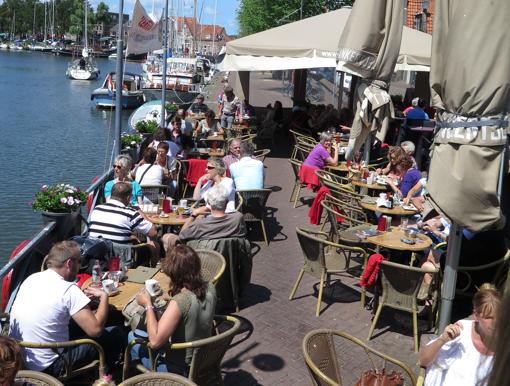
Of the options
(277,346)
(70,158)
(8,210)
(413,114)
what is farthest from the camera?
(70,158)

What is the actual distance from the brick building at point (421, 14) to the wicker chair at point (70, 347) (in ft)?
78.3

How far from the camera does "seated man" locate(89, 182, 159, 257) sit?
5902mm

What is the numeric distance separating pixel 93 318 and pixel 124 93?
36453 millimetres

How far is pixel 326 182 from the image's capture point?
8328 mm

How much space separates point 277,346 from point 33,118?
32771 mm

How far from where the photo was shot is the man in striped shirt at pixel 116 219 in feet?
19.4

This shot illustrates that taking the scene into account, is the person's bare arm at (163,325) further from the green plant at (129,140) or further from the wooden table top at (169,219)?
the green plant at (129,140)

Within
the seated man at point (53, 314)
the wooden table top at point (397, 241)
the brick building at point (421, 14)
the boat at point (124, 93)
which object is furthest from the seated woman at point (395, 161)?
the boat at point (124, 93)

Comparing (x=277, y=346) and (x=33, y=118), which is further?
(x=33, y=118)

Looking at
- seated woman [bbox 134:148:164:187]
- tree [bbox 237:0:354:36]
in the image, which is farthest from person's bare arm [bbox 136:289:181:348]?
tree [bbox 237:0:354:36]

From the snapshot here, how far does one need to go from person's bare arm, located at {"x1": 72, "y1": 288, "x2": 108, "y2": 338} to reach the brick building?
23.7 meters

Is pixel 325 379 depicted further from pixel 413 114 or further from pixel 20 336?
pixel 413 114

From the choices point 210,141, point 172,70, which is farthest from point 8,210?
point 172,70

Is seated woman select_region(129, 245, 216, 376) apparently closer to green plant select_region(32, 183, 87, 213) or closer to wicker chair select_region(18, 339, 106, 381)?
wicker chair select_region(18, 339, 106, 381)
